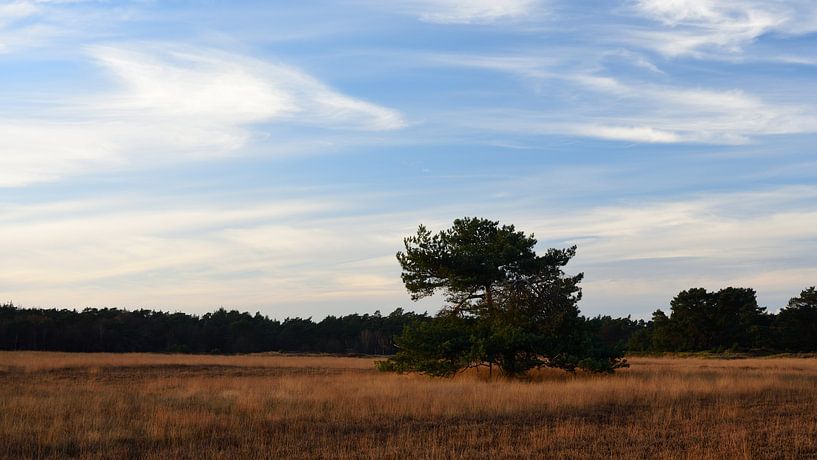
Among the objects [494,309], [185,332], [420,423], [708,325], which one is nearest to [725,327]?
[708,325]

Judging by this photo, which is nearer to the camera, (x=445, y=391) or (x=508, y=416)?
(x=508, y=416)

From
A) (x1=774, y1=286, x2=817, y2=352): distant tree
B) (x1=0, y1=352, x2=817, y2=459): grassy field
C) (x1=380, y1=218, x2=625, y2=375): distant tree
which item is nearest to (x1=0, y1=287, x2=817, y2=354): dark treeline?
(x1=774, y1=286, x2=817, y2=352): distant tree

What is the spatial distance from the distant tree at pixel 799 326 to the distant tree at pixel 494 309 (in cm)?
5506

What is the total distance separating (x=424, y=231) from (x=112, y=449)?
20359 mm

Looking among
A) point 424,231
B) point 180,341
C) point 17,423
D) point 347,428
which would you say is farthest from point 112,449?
point 180,341

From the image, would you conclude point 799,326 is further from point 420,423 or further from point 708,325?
point 420,423

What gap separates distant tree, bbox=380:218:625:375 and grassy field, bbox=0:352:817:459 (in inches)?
226

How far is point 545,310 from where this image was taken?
94.9 ft

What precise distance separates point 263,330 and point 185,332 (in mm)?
11659

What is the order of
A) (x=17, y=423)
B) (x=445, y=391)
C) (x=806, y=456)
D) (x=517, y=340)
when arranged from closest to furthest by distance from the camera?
(x=806, y=456)
(x=17, y=423)
(x=445, y=391)
(x=517, y=340)

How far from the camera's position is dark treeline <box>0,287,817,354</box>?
74688 mm

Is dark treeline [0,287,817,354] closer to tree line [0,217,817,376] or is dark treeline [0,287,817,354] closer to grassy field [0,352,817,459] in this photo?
tree line [0,217,817,376]

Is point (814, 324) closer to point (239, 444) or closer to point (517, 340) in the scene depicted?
point (517, 340)

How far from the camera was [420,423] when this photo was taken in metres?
13.9
